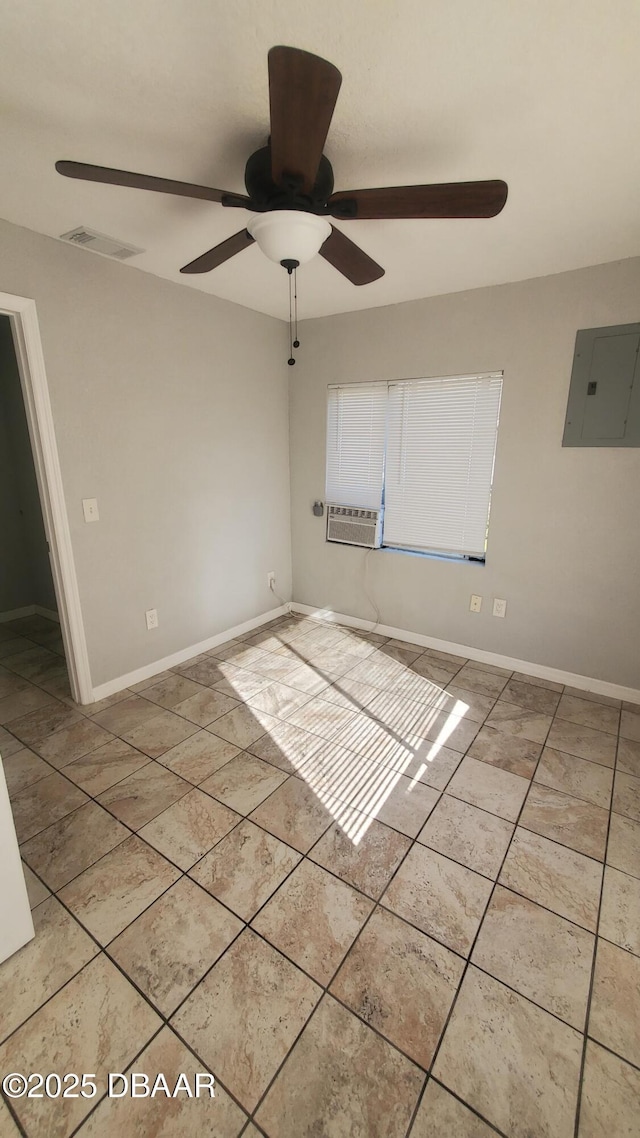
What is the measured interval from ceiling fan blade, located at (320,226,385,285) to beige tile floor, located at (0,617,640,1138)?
2.14m

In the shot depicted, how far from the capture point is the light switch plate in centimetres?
239

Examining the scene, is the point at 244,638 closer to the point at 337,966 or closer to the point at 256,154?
the point at 337,966

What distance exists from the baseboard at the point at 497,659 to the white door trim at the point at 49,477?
193 centimetres

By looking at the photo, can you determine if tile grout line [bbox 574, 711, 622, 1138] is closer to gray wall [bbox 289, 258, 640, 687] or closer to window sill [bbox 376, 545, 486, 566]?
gray wall [bbox 289, 258, 640, 687]

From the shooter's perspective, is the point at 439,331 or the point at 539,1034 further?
the point at 439,331

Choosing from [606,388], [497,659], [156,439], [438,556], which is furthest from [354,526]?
[606,388]

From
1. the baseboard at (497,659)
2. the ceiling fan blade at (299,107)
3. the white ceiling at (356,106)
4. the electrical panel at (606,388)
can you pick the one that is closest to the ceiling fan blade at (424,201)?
the ceiling fan blade at (299,107)

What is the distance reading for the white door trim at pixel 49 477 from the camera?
2.05 meters

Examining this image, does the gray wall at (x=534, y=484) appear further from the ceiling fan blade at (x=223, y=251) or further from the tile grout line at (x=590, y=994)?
the ceiling fan blade at (x=223, y=251)

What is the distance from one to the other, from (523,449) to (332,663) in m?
1.84

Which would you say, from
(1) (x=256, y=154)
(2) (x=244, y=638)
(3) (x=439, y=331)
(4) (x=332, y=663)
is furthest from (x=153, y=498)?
(3) (x=439, y=331)

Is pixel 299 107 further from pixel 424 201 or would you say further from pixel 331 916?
pixel 331 916

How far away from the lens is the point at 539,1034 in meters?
1.14

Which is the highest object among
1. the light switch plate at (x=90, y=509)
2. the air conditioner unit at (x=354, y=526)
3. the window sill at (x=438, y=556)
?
the light switch plate at (x=90, y=509)
